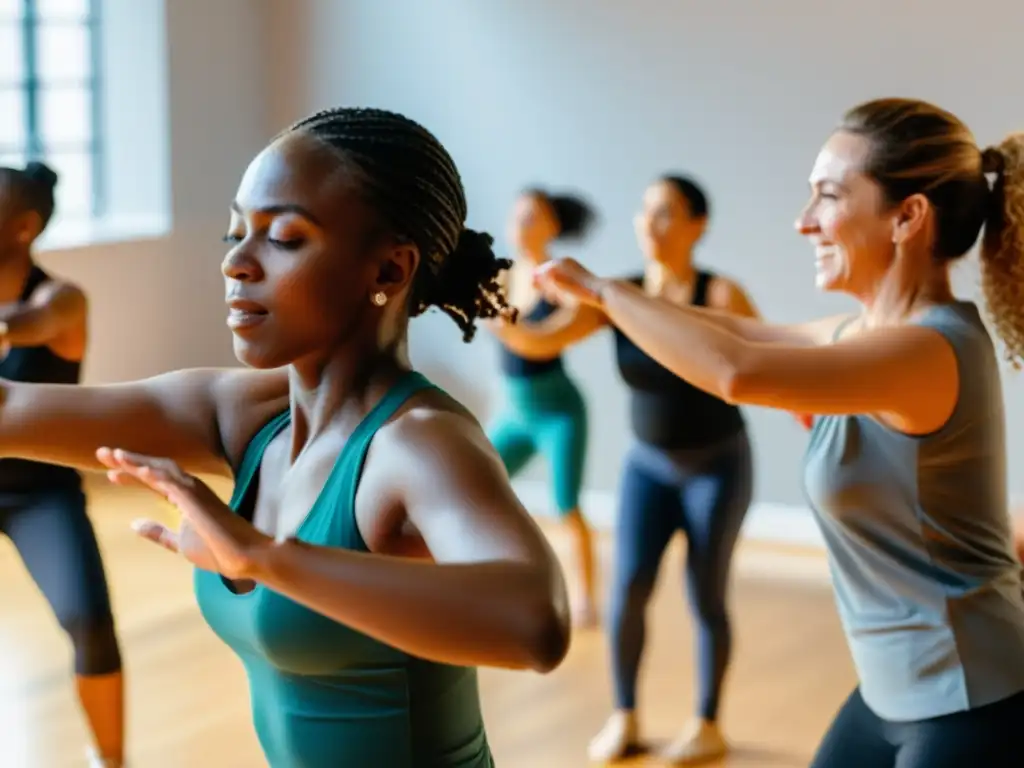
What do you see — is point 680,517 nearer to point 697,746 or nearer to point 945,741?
point 697,746

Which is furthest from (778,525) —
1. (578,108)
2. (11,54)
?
(11,54)

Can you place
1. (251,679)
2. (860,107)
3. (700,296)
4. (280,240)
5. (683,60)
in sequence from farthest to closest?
(683,60), (700,296), (860,107), (251,679), (280,240)

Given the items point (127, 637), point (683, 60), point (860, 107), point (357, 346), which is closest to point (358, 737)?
point (357, 346)

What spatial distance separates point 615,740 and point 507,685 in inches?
20.2

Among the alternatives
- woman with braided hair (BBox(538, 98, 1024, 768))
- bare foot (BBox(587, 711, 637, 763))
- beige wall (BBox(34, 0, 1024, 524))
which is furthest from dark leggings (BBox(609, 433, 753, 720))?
beige wall (BBox(34, 0, 1024, 524))

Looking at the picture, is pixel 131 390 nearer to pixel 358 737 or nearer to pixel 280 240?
pixel 280 240

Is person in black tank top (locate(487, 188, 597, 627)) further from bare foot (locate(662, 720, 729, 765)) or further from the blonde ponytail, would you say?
the blonde ponytail

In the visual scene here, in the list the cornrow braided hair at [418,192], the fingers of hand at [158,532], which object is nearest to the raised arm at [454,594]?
the fingers of hand at [158,532]

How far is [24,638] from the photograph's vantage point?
4.45 meters

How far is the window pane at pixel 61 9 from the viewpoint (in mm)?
6480

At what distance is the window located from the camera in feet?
21.2

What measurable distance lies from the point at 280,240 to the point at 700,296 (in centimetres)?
250

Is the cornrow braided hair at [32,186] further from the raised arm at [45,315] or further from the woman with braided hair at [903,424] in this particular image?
the woman with braided hair at [903,424]

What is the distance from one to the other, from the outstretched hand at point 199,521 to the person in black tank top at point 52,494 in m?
2.05
